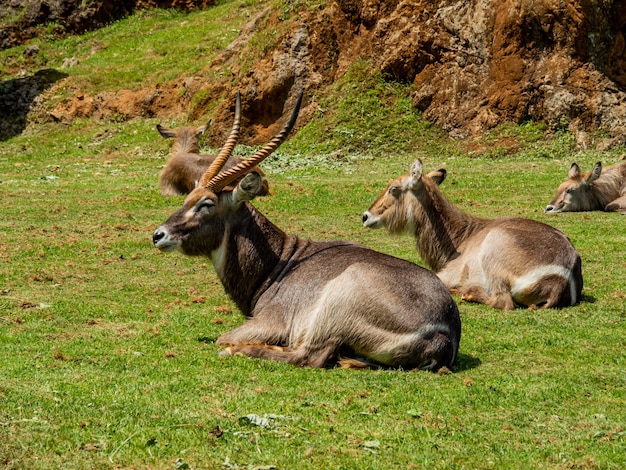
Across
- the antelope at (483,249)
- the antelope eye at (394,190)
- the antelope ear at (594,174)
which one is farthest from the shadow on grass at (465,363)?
the antelope ear at (594,174)

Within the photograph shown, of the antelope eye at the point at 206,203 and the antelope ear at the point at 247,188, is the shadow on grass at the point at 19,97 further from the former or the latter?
the antelope ear at the point at 247,188

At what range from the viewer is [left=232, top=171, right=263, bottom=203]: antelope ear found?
8.28 m

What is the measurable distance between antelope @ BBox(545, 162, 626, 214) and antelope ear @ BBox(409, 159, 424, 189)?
6354 mm

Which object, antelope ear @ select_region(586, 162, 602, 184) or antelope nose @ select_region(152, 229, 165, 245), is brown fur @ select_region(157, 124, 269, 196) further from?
antelope nose @ select_region(152, 229, 165, 245)

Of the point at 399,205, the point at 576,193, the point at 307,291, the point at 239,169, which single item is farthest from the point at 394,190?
the point at 576,193

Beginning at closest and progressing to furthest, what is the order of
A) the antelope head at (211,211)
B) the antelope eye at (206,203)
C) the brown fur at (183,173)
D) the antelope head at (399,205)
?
the antelope head at (211,211)
the antelope eye at (206,203)
the antelope head at (399,205)
the brown fur at (183,173)

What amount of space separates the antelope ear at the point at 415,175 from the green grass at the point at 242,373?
6.14 ft

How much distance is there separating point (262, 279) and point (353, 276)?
1.23 meters

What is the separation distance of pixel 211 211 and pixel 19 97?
26815mm

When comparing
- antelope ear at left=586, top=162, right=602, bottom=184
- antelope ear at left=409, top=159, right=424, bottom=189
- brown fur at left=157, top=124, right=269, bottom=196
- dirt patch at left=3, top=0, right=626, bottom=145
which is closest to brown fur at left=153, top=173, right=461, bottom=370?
antelope ear at left=409, top=159, right=424, bottom=189

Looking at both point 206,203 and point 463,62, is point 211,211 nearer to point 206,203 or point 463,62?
point 206,203

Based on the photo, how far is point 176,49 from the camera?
35.2 meters

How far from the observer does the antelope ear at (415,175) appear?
11461 mm

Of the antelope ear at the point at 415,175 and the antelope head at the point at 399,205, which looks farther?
the antelope head at the point at 399,205
